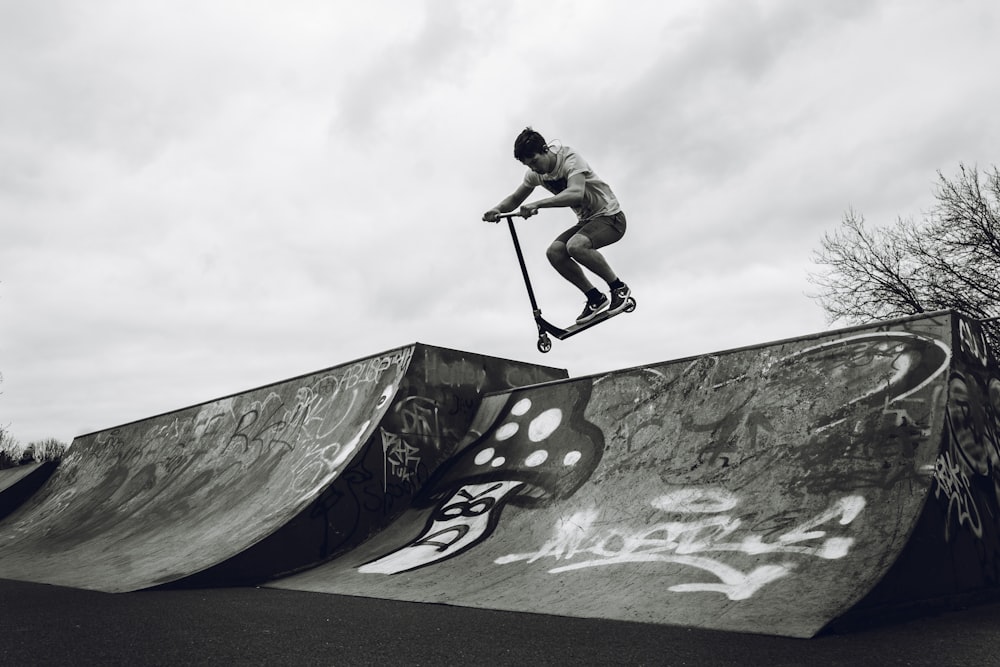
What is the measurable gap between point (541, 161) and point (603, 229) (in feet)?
3.34

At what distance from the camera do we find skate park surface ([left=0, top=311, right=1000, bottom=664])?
172 inches

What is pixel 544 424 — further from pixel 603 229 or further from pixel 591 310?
pixel 603 229

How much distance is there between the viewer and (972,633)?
363cm

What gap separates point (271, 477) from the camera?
8.72 meters

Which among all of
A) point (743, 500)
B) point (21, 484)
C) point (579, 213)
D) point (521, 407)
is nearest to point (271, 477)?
point (521, 407)

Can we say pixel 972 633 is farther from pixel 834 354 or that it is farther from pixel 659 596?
pixel 834 354

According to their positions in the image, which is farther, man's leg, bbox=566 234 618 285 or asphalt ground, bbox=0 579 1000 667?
man's leg, bbox=566 234 618 285

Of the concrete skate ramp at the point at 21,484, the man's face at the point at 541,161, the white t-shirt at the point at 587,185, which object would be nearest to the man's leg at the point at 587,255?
the white t-shirt at the point at 587,185

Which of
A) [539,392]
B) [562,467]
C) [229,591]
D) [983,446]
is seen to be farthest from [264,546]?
[983,446]

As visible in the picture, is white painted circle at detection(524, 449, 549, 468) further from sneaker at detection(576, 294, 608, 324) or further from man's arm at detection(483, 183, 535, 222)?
man's arm at detection(483, 183, 535, 222)

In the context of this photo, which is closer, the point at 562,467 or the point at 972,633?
the point at 972,633

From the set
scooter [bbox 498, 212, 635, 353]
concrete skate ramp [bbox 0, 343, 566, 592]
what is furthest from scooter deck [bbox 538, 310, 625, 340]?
concrete skate ramp [bbox 0, 343, 566, 592]

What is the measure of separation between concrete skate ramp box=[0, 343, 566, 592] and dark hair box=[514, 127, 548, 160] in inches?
111

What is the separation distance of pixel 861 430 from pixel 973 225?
1761 centimetres
